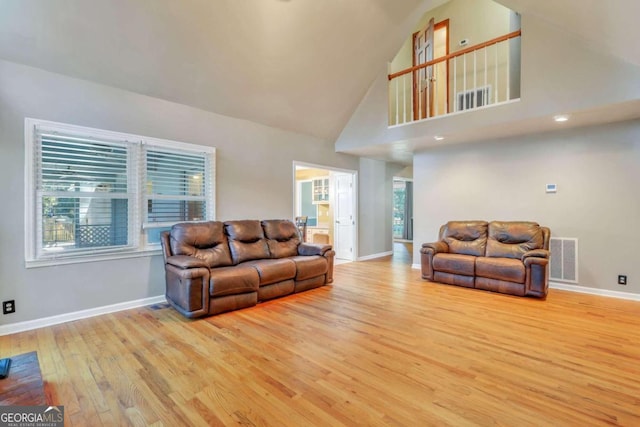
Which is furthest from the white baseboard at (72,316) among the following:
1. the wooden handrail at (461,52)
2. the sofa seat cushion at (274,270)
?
the wooden handrail at (461,52)

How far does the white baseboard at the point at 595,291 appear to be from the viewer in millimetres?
3936

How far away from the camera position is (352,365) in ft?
7.45

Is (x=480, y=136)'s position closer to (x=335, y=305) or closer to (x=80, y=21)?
(x=335, y=305)

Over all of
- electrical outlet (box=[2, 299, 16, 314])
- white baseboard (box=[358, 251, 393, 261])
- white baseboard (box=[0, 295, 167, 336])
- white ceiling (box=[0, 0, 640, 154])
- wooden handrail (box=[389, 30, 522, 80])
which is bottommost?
white baseboard (box=[0, 295, 167, 336])

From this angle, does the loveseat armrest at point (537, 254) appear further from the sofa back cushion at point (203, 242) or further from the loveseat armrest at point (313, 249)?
the sofa back cushion at point (203, 242)

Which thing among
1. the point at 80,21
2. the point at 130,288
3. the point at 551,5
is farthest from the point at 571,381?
the point at 80,21

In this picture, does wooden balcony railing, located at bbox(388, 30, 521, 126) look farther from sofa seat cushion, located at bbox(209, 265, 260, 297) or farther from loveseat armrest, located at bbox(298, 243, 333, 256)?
sofa seat cushion, located at bbox(209, 265, 260, 297)

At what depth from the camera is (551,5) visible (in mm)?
3232

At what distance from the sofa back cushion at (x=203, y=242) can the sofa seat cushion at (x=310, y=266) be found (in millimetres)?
955

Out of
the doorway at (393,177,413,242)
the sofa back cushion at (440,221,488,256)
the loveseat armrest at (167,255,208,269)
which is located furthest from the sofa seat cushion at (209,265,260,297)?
the doorway at (393,177,413,242)

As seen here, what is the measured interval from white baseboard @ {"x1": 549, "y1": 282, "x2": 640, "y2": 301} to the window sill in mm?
5708

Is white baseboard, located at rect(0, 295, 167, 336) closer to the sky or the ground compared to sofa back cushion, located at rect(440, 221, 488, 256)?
closer to the ground

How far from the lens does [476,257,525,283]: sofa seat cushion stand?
399cm

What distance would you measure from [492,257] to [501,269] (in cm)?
42
